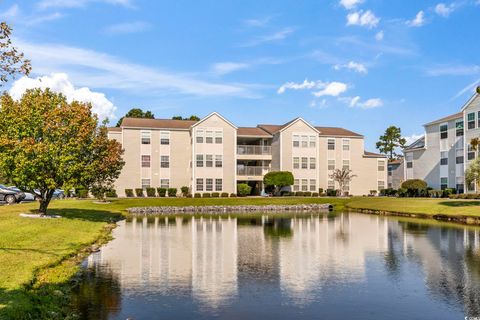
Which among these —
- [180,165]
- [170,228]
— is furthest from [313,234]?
[180,165]

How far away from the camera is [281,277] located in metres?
16.6

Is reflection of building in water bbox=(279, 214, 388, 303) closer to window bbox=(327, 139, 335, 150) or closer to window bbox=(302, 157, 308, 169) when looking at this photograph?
window bbox=(302, 157, 308, 169)

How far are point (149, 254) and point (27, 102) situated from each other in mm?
16817

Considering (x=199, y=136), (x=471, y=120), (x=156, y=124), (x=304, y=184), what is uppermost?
(x=156, y=124)

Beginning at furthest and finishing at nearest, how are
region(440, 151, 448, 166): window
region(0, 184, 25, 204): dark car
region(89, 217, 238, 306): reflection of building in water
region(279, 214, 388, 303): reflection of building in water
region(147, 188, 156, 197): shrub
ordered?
region(147, 188, 156, 197): shrub < region(440, 151, 448, 166): window < region(0, 184, 25, 204): dark car < region(279, 214, 388, 303): reflection of building in water < region(89, 217, 238, 306): reflection of building in water

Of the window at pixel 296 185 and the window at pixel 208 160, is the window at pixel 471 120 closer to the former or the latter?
the window at pixel 296 185

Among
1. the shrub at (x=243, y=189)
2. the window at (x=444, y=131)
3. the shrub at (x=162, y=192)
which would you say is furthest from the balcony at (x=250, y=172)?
the window at (x=444, y=131)

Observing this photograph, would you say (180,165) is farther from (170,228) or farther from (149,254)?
(149,254)

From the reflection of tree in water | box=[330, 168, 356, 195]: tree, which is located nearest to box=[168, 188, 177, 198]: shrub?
box=[330, 168, 356, 195]: tree

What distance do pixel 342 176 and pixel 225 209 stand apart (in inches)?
972

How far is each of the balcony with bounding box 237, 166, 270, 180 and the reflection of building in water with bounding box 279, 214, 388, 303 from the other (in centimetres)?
3696

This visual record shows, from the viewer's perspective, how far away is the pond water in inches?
495

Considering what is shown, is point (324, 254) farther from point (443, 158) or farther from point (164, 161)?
point (443, 158)

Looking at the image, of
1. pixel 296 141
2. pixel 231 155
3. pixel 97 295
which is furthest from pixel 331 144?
pixel 97 295
